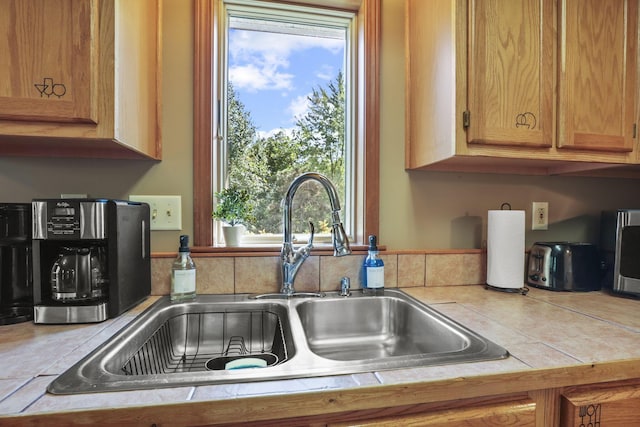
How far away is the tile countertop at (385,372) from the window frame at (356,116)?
0.43m

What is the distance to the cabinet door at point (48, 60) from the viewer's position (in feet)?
2.48

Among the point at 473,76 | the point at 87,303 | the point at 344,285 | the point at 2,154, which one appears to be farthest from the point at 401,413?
the point at 2,154

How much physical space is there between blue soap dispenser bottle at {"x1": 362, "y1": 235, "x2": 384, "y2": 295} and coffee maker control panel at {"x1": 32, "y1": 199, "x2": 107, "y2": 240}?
32.0 inches

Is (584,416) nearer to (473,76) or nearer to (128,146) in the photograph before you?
(473,76)

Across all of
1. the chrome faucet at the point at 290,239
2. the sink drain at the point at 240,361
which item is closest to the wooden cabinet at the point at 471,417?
the sink drain at the point at 240,361

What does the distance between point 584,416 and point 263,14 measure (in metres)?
1.52

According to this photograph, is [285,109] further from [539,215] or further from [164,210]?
[539,215]

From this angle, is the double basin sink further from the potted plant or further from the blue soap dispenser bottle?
the potted plant

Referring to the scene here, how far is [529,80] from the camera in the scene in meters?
1.01

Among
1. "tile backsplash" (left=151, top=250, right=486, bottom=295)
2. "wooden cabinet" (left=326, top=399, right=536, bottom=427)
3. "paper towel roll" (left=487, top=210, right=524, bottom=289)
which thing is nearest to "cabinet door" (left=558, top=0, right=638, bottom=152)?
"paper towel roll" (left=487, top=210, right=524, bottom=289)

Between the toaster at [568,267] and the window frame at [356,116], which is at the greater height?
the window frame at [356,116]

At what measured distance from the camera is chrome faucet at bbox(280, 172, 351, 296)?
3.36 feet

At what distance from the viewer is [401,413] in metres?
0.55

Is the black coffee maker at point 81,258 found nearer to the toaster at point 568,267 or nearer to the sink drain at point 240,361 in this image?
the sink drain at point 240,361
